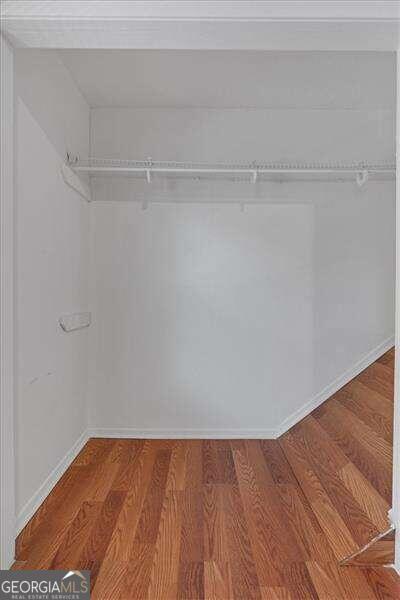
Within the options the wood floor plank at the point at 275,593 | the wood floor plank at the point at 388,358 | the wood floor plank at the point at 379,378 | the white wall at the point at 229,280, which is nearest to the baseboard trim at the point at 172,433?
the white wall at the point at 229,280

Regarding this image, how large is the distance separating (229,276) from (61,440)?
5.10 feet

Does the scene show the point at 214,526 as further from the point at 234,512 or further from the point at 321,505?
the point at 321,505

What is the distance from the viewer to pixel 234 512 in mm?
2236

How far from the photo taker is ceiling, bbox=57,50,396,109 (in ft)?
8.63

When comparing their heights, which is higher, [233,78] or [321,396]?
[233,78]

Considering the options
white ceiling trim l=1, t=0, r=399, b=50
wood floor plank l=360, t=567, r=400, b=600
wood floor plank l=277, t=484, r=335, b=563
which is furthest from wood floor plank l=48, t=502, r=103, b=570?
white ceiling trim l=1, t=0, r=399, b=50

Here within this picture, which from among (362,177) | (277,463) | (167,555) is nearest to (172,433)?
(277,463)

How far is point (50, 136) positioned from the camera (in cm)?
252

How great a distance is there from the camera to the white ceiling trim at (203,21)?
5.28 ft

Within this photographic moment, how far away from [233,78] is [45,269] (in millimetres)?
1637

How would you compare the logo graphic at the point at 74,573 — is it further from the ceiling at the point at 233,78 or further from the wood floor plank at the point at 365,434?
the ceiling at the point at 233,78

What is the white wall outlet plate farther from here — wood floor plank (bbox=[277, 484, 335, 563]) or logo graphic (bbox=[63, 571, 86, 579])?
wood floor plank (bbox=[277, 484, 335, 563])

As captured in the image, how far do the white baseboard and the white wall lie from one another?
0.38m

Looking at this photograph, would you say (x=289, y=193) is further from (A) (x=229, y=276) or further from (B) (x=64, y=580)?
(B) (x=64, y=580)
